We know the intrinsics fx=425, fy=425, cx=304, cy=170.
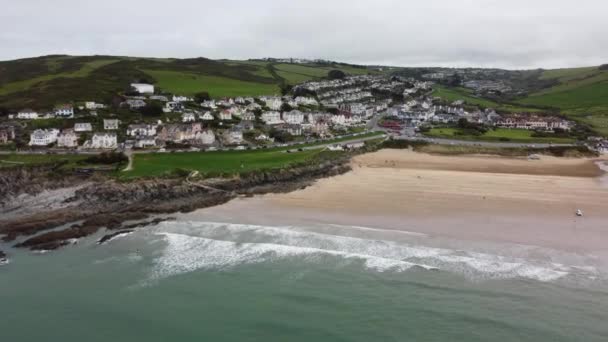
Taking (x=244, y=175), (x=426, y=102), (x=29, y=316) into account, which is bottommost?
(x=29, y=316)

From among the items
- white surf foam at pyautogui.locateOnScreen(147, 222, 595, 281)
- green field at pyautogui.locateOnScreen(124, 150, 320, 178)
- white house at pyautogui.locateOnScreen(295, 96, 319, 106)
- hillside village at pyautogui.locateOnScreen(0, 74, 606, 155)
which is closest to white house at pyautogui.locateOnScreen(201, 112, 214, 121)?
hillside village at pyautogui.locateOnScreen(0, 74, 606, 155)

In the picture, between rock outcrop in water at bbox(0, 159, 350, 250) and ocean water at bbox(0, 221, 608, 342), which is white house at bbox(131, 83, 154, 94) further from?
ocean water at bbox(0, 221, 608, 342)

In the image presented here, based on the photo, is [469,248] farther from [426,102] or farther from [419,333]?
[426,102]

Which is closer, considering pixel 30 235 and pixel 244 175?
pixel 30 235

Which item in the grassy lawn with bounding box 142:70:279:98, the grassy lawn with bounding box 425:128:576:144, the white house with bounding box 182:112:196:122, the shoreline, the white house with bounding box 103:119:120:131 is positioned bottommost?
the shoreline

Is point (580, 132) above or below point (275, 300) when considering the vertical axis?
above

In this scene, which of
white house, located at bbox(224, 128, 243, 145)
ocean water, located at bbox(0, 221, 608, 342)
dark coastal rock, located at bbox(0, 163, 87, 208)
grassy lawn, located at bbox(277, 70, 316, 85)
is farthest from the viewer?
grassy lawn, located at bbox(277, 70, 316, 85)

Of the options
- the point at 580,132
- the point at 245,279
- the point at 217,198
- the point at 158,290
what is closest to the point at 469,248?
the point at 245,279
